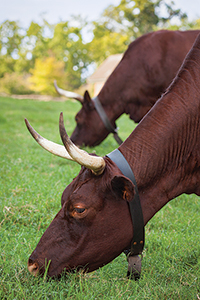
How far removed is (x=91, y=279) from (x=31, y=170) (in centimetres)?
315

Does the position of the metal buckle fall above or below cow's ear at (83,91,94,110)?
above

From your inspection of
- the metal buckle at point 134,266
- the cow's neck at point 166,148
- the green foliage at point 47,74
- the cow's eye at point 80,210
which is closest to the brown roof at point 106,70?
the green foliage at point 47,74

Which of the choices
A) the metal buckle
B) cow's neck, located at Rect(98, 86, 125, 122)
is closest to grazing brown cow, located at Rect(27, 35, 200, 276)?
the metal buckle

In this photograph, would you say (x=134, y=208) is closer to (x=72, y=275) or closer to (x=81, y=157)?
(x=81, y=157)

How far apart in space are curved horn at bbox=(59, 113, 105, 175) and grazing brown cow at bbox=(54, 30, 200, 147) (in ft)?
12.0

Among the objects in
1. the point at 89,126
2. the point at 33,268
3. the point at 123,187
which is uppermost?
the point at 123,187

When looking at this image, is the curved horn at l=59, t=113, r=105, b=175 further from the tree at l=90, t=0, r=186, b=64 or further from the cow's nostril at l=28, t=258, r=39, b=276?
the tree at l=90, t=0, r=186, b=64

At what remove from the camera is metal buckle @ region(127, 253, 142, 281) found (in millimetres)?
2463

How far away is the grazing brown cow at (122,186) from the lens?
223 centimetres

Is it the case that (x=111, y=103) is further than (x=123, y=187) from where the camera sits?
Yes

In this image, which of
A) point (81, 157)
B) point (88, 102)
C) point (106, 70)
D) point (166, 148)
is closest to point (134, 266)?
point (166, 148)

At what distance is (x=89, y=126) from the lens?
652 cm

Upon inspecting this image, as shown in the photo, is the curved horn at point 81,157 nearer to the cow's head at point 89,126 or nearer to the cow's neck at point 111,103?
the cow's neck at point 111,103

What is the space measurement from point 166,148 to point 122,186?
1.65ft
